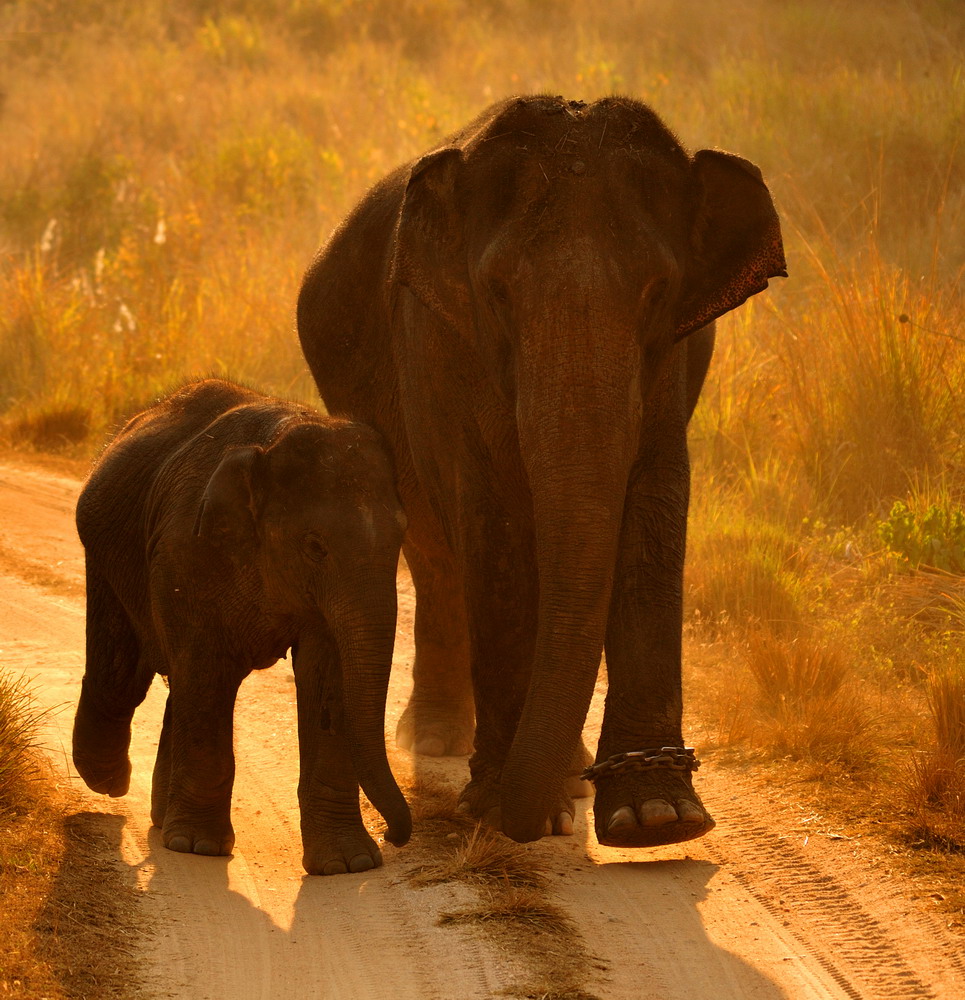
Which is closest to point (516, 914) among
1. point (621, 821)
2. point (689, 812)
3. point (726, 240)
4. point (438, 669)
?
point (621, 821)

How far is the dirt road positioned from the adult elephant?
292 mm

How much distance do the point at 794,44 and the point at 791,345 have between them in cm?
1203

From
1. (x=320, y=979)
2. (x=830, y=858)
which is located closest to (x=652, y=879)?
(x=830, y=858)

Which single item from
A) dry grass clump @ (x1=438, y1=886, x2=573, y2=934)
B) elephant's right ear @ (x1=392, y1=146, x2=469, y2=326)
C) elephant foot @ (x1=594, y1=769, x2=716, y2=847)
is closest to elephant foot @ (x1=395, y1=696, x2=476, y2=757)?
elephant foot @ (x1=594, y1=769, x2=716, y2=847)

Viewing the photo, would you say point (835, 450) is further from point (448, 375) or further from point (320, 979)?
point (320, 979)

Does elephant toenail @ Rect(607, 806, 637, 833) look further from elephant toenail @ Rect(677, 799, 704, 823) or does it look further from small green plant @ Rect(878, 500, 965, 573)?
small green plant @ Rect(878, 500, 965, 573)

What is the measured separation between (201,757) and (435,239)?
1.89 meters

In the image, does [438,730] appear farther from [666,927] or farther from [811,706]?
[666,927]

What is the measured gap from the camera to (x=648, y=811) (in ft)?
17.2

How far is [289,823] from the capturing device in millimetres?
6180

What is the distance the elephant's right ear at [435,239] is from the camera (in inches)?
213

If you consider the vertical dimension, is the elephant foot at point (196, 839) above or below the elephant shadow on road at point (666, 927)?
below

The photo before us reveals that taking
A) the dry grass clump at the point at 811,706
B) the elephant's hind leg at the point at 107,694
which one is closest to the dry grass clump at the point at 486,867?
the elephant's hind leg at the point at 107,694

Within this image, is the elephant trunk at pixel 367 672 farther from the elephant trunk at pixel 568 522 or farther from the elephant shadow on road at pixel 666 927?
the elephant shadow on road at pixel 666 927
